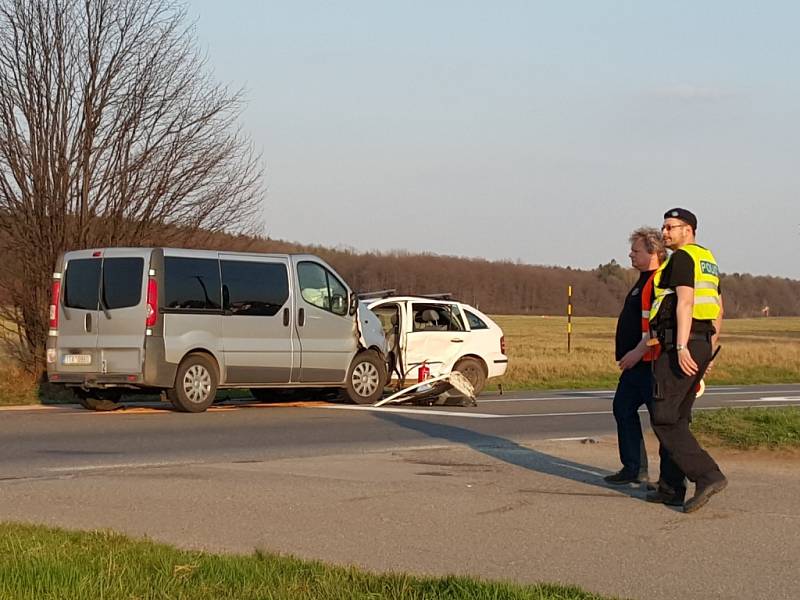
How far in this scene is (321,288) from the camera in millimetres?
17906

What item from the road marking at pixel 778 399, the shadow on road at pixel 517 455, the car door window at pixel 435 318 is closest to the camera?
the shadow on road at pixel 517 455

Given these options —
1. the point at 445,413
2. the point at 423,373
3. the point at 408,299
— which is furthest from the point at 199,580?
the point at 408,299

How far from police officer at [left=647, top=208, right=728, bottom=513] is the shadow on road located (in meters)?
0.96

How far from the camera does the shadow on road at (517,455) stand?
10.2 metres

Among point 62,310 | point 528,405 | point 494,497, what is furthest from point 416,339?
point 494,497

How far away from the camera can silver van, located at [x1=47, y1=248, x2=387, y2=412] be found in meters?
15.9

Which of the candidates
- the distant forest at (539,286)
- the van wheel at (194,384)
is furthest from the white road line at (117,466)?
the distant forest at (539,286)

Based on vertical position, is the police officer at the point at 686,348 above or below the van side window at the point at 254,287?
below

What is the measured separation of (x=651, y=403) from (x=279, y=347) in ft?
30.5

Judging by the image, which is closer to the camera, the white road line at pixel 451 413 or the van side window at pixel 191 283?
the van side window at pixel 191 283

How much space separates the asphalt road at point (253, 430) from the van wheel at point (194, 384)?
18 centimetres

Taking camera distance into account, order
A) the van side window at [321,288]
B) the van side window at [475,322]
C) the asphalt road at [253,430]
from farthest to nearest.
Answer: the van side window at [475,322], the van side window at [321,288], the asphalt road at [253,430]

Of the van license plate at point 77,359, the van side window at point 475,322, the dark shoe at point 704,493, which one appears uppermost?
the van side window at point 475,322

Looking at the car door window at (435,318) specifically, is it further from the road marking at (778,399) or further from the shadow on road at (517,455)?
the road marking at (778,399)
